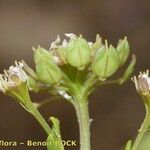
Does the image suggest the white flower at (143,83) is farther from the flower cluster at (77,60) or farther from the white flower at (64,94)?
the white flower at (64,94)

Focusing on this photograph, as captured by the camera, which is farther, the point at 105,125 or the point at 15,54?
the point at 15,54

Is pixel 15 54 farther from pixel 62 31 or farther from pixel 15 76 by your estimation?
pixel 15 76

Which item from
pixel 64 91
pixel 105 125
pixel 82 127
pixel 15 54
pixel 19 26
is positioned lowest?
pixel 82 127

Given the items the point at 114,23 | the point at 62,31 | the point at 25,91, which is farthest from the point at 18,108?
the point at 25,91

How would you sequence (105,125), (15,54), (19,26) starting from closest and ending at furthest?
(105,125) < (15,54) < (19,26)

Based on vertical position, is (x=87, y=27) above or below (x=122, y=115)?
above

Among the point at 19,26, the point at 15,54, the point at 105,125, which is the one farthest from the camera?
the point at 19,26

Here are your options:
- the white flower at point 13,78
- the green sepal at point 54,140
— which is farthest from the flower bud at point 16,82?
the green sepal at point 54,140
